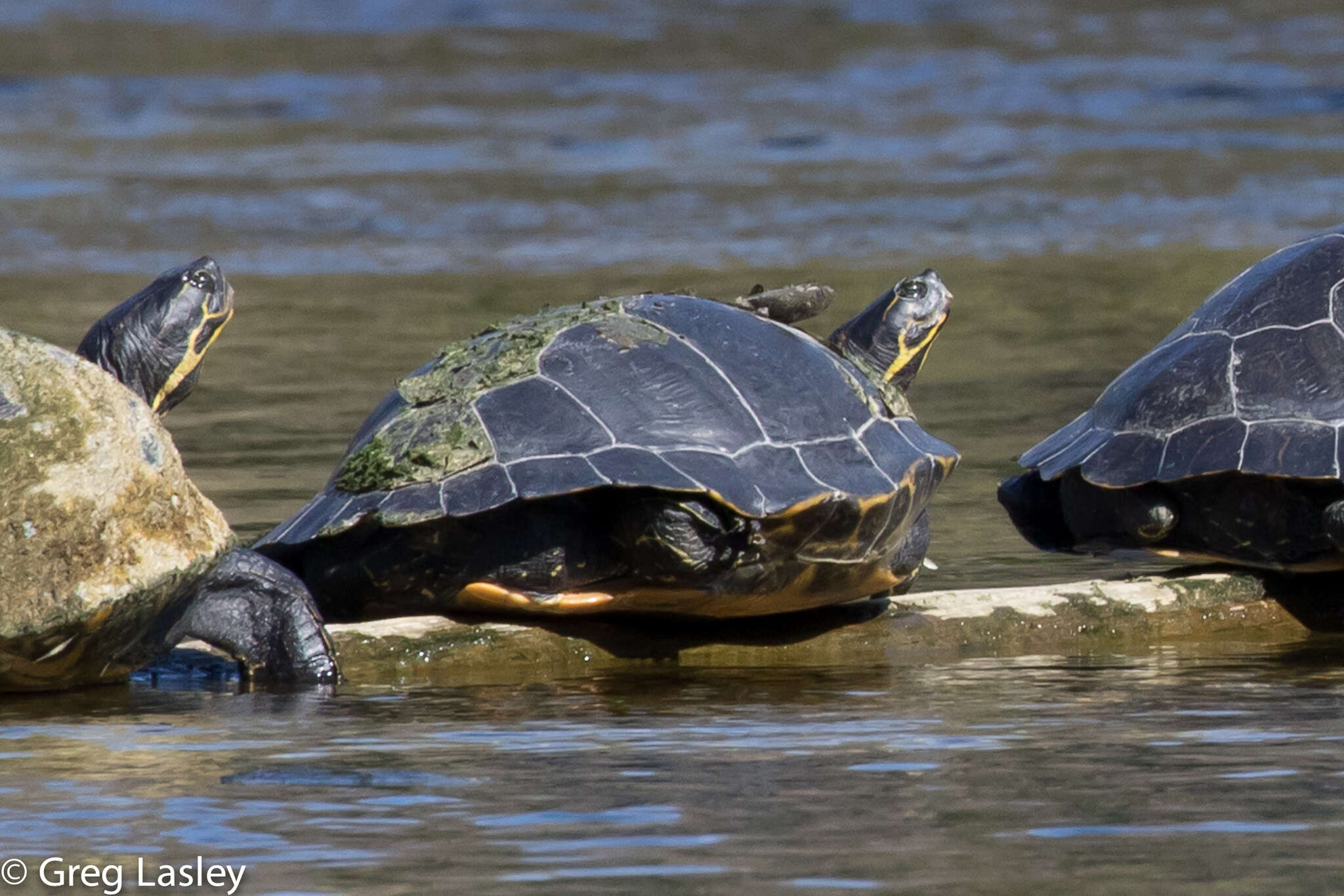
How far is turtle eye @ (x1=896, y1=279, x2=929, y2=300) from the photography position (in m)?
6.22

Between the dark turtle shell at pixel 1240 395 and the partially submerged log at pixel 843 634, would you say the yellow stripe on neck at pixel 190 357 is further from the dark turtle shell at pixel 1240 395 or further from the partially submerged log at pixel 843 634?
the dark turtle shell at pixel 1240 395

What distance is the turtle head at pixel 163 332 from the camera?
534 cm

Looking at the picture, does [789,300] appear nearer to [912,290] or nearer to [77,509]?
[912,290]

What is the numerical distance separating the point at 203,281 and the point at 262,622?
40.4 inches

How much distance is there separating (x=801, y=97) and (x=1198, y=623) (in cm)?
1846

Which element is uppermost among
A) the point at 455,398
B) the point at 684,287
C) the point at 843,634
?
the point at 684,287

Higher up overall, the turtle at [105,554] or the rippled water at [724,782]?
the turtle at [105,554]

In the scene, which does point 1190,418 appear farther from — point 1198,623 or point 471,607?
point 471,607

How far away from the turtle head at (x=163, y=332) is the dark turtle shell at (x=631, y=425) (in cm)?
47

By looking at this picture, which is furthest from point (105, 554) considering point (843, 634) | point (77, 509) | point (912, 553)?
point (912, 553)

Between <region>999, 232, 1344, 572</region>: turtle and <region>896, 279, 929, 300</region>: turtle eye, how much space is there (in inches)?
21.3

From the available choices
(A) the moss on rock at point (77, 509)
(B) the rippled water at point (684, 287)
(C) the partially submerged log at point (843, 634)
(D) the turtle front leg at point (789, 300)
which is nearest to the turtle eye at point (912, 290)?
(D) the turtle front leg at point (789, 300)

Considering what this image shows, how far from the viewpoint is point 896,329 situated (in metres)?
6.20

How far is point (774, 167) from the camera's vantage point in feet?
61.9
